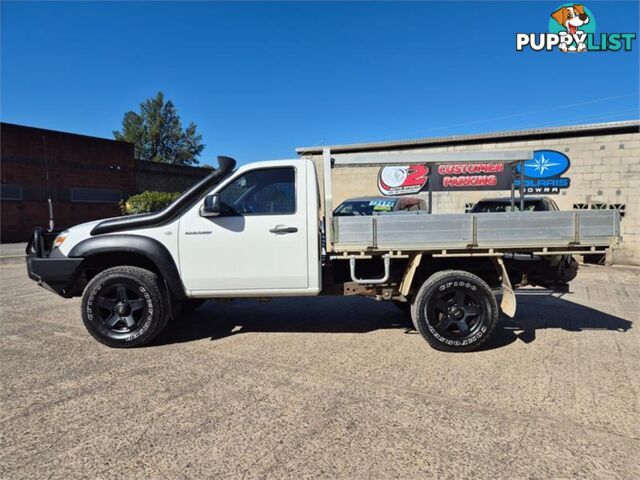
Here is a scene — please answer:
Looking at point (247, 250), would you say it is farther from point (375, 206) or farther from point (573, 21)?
point (573, 21)

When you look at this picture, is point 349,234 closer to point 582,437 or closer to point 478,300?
point 478,300

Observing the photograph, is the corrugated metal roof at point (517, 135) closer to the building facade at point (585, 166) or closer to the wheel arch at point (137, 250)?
the building facade at point (585, 166)

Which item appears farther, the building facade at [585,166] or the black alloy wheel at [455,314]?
the building facade at [585,166]

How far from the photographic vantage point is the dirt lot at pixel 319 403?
2.56 metres

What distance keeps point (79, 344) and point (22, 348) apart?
1.87ft

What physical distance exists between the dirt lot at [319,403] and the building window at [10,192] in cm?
1780

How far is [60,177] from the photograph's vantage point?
21844mm

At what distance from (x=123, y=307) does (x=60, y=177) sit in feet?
68.9

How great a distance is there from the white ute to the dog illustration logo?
25.5ft

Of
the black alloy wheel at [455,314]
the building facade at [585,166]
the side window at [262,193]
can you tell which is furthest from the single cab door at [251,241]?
the building facade at [585,166]

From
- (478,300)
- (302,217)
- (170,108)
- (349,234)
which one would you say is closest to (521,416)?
(478,300)

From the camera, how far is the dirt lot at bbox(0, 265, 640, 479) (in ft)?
8.40

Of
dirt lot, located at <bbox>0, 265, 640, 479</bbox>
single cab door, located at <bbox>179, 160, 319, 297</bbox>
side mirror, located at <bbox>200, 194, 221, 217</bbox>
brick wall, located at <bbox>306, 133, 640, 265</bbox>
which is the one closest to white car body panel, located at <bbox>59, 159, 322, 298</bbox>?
single cab door, located at <bbox>179, 160, 319, 297</bbox>
